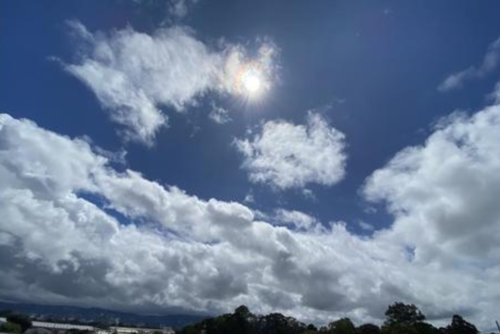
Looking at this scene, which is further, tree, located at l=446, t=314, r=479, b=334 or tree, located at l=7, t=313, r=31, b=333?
tree, located at l=7, t=313, r=31, b=333

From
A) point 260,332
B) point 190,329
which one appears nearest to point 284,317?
point 260,332

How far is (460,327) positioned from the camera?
8006 centimetres

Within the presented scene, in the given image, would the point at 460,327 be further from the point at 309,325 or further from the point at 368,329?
the point at 309,325

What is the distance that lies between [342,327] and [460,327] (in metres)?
23.0

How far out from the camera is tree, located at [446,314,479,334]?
78.8 metres

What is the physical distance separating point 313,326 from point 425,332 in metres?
47.0

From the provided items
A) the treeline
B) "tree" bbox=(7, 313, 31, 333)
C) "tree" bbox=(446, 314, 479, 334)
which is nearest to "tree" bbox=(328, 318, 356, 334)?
the treeline

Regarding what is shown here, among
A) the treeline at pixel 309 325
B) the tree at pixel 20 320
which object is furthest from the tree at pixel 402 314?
the tree at pixel 20 320

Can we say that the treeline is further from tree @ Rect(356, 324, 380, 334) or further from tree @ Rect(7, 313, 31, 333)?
tree @ Rect(7, 313, 31, 333)

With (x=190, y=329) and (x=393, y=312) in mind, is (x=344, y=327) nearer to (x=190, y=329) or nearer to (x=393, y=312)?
(x=393, y=312)

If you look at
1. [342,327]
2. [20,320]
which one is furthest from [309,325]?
[20,320]

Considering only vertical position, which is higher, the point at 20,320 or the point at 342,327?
the point at 342,327

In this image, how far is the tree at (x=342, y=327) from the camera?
80.1m

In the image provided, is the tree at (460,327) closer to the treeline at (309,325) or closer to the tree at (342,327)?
the treeline at (309,325)
